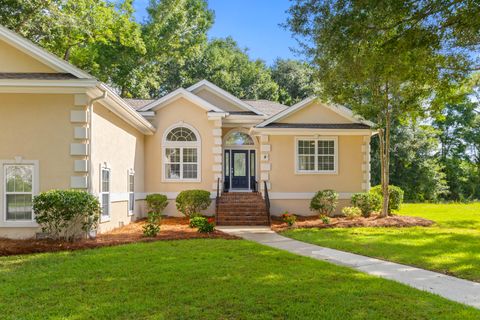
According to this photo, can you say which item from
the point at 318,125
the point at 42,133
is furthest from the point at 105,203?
the point at 318,125

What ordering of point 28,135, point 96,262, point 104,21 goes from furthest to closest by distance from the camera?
point 104,21 < point 28,135 < point 96,262

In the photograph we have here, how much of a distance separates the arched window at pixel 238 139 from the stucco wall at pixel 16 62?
9.80m

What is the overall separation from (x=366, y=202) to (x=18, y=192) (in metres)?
12.3

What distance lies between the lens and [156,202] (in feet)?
56.0

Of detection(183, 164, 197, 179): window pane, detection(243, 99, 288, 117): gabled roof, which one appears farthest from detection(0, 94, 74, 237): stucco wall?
detection(243, 99, 288, 117): gabled roof

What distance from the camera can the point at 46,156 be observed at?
36.7 ft

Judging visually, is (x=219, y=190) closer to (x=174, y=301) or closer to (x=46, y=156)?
(x=46, y=156)

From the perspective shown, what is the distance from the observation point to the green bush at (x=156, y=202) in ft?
56.0

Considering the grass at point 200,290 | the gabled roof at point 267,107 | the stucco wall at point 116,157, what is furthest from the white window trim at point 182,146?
the grass at point 200,290

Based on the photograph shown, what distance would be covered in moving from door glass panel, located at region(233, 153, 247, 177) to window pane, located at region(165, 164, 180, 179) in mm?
3076

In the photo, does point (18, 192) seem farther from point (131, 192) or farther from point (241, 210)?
point (241, 210)

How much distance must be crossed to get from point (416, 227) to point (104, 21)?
18075 mm

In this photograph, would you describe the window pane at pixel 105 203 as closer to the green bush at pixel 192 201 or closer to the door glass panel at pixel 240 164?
the green bush at pixel 192 201

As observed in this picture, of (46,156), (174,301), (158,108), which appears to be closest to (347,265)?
(174,301)
